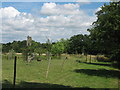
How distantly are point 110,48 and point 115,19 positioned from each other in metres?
2.57

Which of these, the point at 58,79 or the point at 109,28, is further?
the point at 109,28

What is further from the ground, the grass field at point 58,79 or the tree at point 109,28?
the tree at point 109,28

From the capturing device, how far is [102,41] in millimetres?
15875

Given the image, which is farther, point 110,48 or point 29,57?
point 29,57

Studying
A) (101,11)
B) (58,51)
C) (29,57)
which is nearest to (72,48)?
(58,51)

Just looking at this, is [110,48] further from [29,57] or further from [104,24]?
[29,57]

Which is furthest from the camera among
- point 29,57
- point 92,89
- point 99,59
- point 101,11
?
point 99,59

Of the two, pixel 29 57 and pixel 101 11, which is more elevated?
pixel 101 11

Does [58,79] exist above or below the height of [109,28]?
below

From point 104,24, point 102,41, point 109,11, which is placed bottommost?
point 102,41

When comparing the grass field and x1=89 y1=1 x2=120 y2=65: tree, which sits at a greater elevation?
x1=89 y1=1 x2=120 y2=65: tree

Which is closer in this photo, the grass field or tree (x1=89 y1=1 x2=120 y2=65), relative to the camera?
the grass field

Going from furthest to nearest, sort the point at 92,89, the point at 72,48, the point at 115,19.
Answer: the point at 72,48 → the point at 115,19 → the point at 92,89

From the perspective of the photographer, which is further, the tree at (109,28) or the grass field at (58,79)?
the tree at (109,28)
